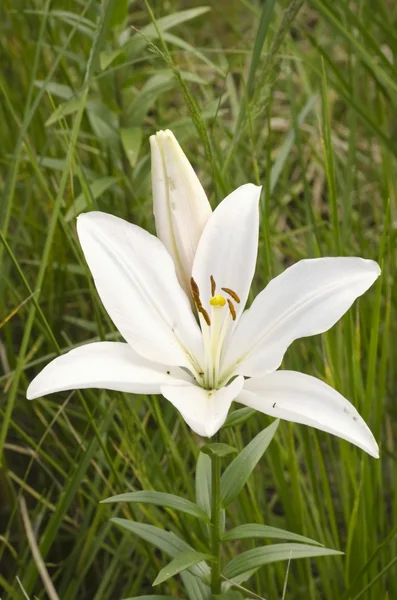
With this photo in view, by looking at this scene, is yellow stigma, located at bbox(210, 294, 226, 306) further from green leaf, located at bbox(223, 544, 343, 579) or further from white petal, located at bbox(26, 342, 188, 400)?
green leaf, located at bbox(223, 544, 343, 579)

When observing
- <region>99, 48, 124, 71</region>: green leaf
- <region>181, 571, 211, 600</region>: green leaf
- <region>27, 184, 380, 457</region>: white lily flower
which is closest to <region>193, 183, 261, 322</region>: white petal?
<region>27, 184, 380, 457</region>: white lily flower

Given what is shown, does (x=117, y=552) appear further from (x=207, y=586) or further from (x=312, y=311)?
(x=312, y=311)

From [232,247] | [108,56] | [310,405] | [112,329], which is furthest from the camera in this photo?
[108,56]

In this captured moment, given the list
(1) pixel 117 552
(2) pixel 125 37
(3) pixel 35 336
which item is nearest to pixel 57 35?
(2) pixel 125 37

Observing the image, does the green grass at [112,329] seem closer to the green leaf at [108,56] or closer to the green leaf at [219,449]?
the green leaf at [108,56]

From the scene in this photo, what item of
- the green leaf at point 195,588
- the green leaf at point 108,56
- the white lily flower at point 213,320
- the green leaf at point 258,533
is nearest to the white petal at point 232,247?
the white lily flower at point 213,320

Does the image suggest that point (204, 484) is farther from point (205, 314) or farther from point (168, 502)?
point (205, 314)

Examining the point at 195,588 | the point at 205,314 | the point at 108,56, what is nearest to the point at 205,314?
the point at 205,314
